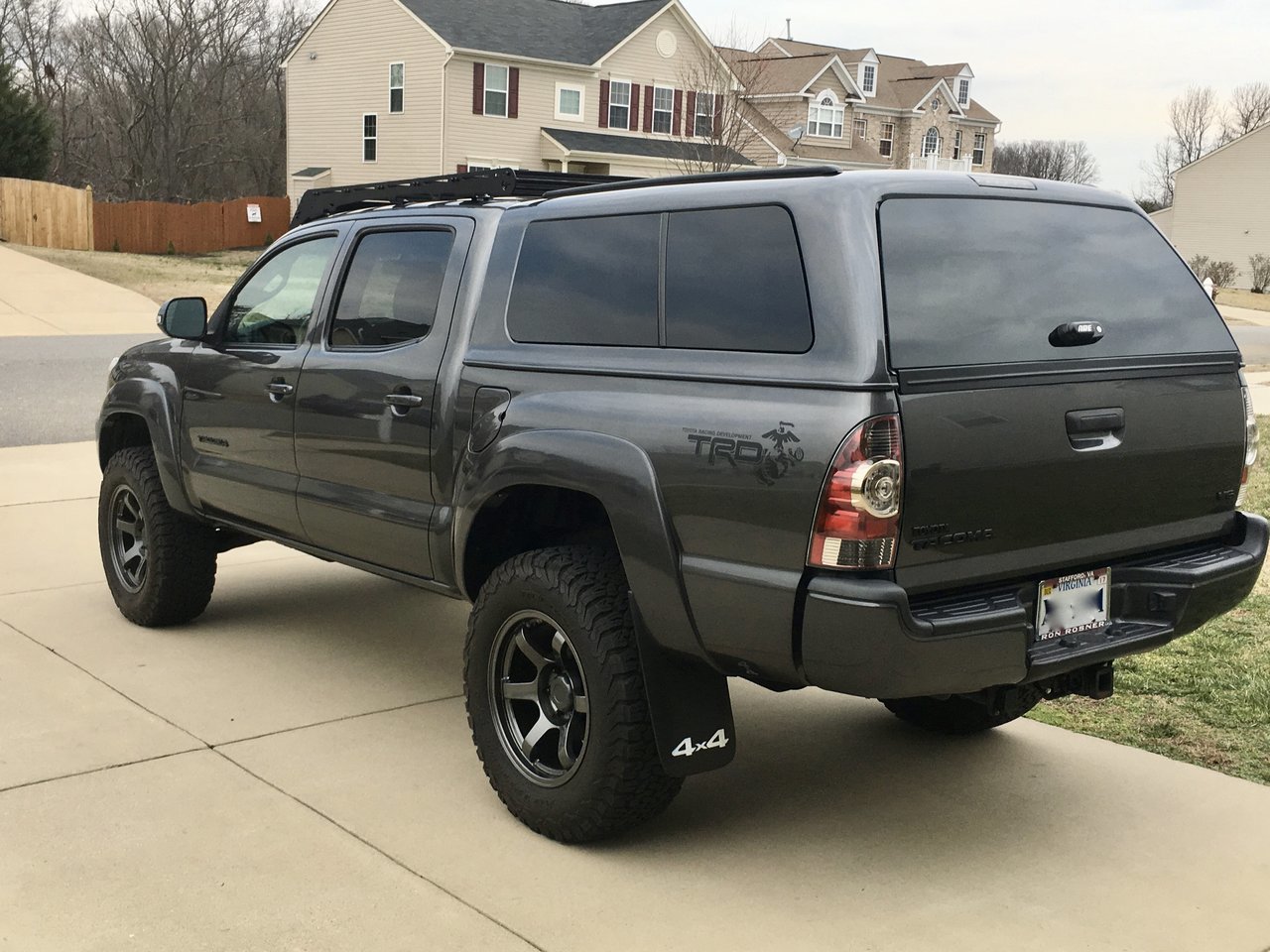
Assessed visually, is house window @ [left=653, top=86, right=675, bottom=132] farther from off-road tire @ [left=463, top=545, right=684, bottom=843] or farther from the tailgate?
off-road tire @ [left=463, top=545, right=684, bottom=843]

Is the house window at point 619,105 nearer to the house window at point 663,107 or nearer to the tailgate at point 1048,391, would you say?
the house window at point 663,107

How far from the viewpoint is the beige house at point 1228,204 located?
182 ft

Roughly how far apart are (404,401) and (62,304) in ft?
71.0

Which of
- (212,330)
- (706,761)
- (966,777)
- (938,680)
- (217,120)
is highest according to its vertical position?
(217,120)

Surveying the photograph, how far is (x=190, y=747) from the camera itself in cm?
482

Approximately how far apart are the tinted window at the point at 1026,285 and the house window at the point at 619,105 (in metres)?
41.4

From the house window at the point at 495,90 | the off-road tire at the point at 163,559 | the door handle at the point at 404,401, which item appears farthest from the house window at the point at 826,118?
the door handle at the point at 404,401

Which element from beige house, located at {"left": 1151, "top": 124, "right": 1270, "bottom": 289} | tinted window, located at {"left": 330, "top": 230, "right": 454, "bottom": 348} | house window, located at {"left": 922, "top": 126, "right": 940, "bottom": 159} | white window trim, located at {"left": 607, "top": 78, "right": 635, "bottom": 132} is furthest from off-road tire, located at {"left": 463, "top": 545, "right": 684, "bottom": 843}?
house window, located at {"left": 922, "top": 126, "right": 940, "bottom": 159}

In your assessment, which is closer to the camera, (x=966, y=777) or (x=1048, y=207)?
(x=1048, y=207)

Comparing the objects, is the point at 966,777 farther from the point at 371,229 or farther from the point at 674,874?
the point at 371,229

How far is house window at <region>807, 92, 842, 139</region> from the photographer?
55.4 metres

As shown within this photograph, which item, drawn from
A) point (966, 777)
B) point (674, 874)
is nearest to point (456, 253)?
point (674, 874)

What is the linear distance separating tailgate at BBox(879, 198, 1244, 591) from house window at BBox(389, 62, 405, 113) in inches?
1567

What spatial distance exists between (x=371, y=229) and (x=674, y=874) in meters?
2.70
